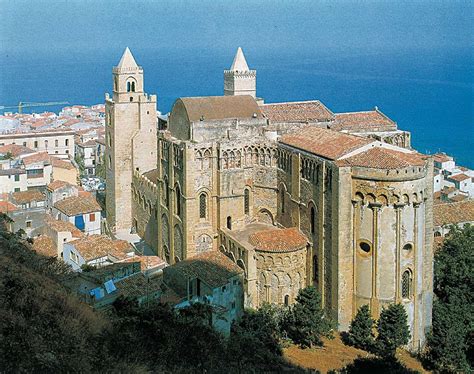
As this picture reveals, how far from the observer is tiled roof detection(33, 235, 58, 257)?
34037 mm

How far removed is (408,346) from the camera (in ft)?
93.6

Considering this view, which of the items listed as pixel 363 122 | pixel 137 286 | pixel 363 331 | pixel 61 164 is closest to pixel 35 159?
pixel 61 164

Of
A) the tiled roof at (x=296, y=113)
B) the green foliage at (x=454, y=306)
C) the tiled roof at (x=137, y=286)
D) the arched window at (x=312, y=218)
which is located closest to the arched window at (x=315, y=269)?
the arched window at (x=312, y=218)

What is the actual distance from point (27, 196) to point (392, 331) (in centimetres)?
2823

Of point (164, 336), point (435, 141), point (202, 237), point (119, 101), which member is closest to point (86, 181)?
point (119, 101)

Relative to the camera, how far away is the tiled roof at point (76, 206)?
41.4m

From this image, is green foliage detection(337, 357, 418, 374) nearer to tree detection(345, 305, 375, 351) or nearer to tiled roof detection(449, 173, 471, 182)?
tree detection(345, 305, 375, 351)

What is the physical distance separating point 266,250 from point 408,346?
23.5 feet

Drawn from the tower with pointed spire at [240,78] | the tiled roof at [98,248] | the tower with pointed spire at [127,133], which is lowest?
the tiled roof at [98,248]

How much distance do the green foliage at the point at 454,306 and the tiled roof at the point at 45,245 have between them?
60.6 ft

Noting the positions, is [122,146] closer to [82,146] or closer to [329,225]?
[329,225]

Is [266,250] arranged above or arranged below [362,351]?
above

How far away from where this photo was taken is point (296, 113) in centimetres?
3638

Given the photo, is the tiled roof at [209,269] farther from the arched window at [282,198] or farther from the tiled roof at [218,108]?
the tiled roof at [218,108]
